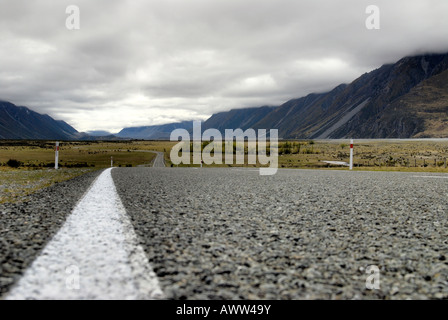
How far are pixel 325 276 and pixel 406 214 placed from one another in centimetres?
439

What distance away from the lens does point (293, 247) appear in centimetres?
456

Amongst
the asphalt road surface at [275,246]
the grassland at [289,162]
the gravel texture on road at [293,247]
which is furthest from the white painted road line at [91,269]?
the grassland at [289,162]

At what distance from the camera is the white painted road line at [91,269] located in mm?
3039

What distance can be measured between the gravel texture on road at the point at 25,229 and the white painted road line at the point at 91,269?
122mm

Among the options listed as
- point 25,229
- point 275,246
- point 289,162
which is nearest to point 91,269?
point 275,246

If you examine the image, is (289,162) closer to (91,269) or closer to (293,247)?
(293,247)

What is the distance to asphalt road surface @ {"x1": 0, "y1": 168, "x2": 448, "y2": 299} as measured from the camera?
3316mm

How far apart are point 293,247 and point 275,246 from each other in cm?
24

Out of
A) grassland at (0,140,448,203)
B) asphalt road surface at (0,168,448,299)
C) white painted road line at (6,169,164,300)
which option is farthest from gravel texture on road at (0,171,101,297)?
grassland at (0,140,448,203)

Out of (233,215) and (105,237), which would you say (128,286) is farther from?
(233,215)
